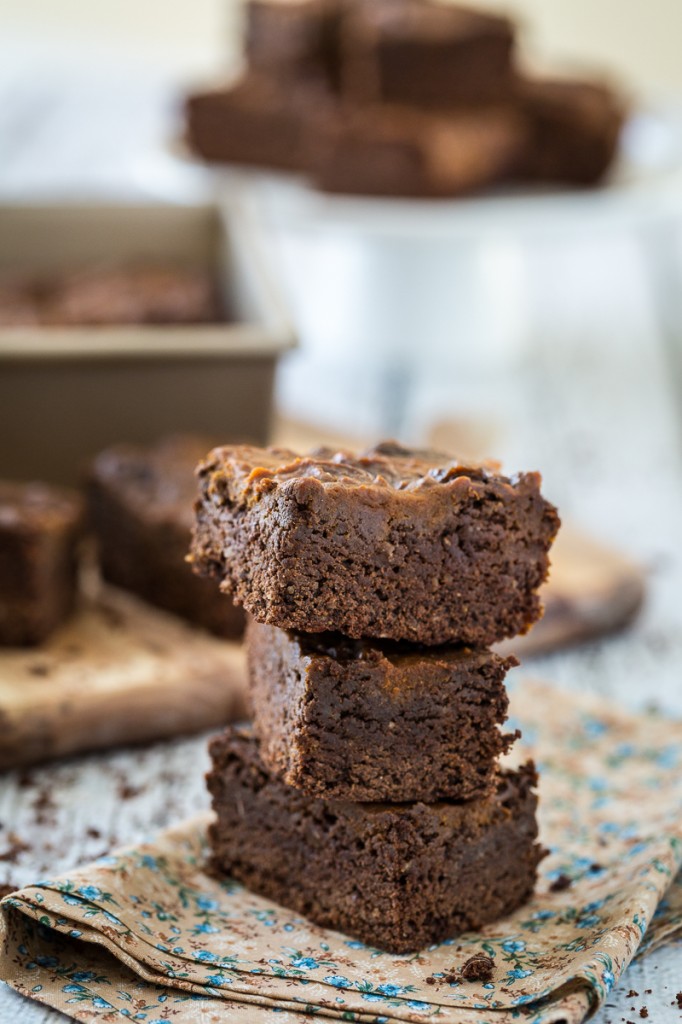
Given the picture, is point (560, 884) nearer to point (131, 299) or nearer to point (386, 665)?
point (386, 665)

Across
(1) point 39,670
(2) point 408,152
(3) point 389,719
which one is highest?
(2) point 408,152

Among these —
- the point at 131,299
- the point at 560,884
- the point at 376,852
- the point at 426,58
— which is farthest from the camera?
the point at 426,58

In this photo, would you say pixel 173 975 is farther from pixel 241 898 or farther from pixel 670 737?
pixel 670 737

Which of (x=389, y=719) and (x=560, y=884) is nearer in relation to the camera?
(x=389, y=719)

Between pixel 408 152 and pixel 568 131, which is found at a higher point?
pixel 568 131

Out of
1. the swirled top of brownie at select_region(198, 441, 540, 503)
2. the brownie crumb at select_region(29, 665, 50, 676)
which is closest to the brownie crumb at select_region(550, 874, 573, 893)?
the swirled top of brownie at select_region(198, 441, 540, 503)

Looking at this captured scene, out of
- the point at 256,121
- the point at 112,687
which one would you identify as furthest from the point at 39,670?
the point at 256,121

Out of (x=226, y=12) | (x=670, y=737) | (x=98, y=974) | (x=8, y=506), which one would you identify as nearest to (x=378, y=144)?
(x=8, y=506)

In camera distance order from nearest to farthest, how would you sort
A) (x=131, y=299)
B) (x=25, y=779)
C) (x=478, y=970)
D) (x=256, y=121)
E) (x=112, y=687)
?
1. (x=478, y=970)
2. (x=25, y=779)
3. (x=112, y=687)
4. (x=131, y=299)
5. (x=256, y=121)

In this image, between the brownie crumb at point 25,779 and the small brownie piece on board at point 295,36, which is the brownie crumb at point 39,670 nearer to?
the brownie crumb at point 25,779
